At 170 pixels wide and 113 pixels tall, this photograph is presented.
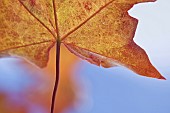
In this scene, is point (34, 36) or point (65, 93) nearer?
point (34, 36)

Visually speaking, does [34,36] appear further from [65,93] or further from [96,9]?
[65,93]

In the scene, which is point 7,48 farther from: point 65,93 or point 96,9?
point 65,93

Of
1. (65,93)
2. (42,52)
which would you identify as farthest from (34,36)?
(65,93)

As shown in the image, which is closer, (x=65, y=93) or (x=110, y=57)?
(x=110, y=57)

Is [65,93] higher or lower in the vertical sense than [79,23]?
lower

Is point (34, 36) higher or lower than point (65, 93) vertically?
higher

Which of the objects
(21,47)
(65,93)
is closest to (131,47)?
(21,47)
